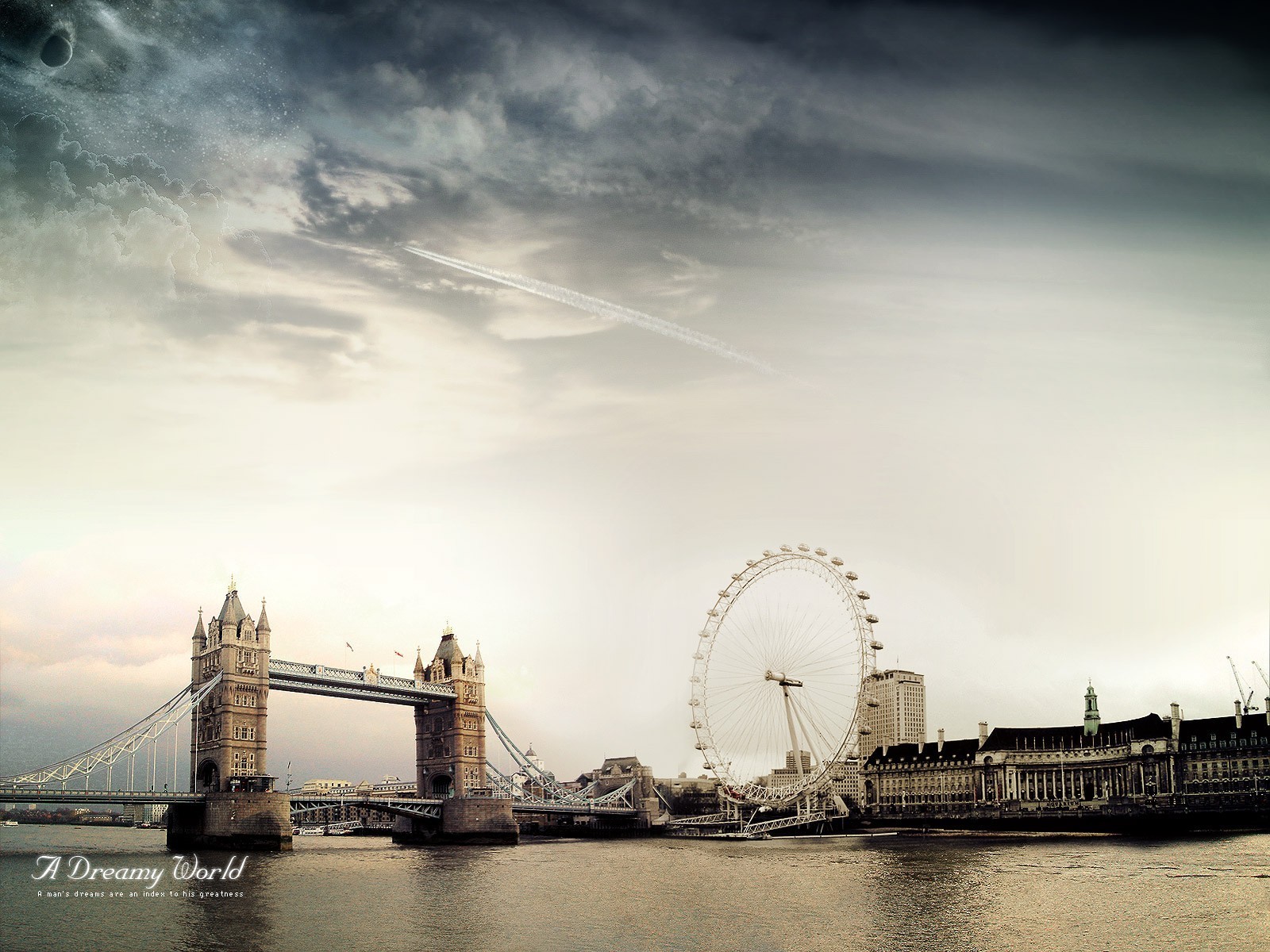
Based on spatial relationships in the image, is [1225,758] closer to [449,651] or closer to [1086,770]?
[1086,770]

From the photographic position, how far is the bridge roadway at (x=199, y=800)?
88.1m

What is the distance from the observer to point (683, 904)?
193 feet

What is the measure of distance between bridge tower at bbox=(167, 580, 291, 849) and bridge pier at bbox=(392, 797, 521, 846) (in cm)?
2080

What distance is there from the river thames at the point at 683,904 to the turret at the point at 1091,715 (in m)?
61.3

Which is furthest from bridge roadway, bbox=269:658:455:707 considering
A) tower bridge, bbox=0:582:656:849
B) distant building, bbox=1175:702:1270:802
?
distant building, bbox=1175:702:1270:802

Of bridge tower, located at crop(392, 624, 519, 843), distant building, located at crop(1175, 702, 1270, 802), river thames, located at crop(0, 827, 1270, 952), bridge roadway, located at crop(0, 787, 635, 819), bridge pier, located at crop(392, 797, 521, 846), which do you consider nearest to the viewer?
river thames, located at crop(0, 827, 1270, 952)

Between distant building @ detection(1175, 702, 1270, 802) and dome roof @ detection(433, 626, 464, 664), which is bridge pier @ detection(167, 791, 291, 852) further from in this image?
distant building @ detection(1175, 702, 1270, 802)

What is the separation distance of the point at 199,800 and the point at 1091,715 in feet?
372

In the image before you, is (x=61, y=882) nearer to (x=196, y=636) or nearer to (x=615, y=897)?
(x=615, y=897)

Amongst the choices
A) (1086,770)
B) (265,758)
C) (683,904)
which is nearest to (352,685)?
(265,758)

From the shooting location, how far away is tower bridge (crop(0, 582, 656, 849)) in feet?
325

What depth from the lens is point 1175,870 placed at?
6894 centimetres

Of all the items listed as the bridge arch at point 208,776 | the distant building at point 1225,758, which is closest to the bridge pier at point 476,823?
the bridge arch at point 208,776

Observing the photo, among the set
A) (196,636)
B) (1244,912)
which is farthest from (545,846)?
(1244,912)
